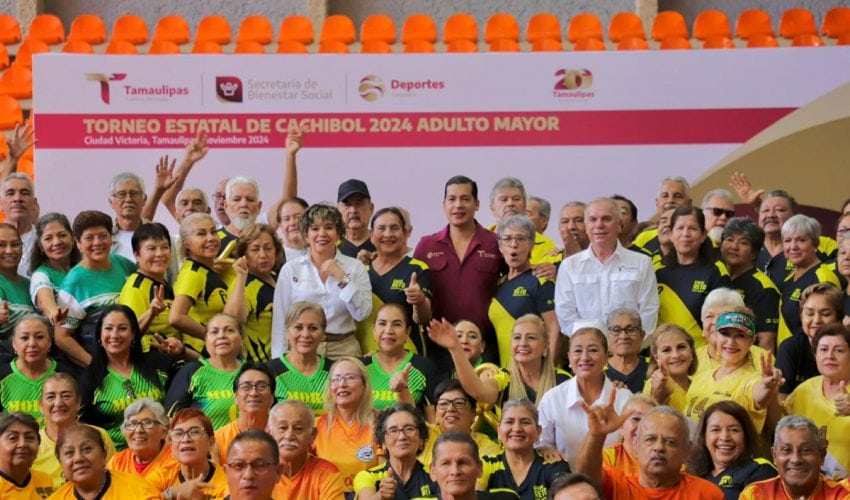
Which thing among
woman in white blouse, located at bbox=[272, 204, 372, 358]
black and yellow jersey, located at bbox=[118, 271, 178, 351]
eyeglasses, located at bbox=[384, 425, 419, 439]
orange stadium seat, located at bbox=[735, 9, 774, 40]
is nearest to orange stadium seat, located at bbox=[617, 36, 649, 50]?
orange stadium seat, located at bbox=[735, 9, 774, 40]

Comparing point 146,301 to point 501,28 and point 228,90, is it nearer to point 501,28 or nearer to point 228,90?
A: point 228,90

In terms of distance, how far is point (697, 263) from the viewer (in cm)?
864

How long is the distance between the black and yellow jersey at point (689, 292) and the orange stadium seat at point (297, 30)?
22.8 feet

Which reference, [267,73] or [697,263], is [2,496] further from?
[267,73]

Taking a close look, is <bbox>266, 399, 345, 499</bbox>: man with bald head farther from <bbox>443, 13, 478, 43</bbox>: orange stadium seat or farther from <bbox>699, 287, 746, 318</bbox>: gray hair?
<bbox>443, 13, 478, 43</bbox>: orange stadium seat

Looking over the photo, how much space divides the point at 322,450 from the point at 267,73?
4.98m

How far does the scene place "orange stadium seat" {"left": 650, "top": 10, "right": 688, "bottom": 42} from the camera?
1459 cm

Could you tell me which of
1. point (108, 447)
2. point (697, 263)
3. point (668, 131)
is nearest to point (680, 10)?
point (668, 131)

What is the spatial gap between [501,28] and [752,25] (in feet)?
7.86

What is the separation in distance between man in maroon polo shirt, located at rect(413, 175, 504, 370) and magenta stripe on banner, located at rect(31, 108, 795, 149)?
2961mm

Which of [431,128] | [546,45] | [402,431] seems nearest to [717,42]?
[546,45]

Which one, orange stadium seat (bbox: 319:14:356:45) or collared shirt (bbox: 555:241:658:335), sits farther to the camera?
orange stadium seat (bbox: 319:14:356:45)

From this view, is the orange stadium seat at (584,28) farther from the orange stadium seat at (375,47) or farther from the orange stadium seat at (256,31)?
the orange stadium seat at (256,31)

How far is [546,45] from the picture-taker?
14.3 m
